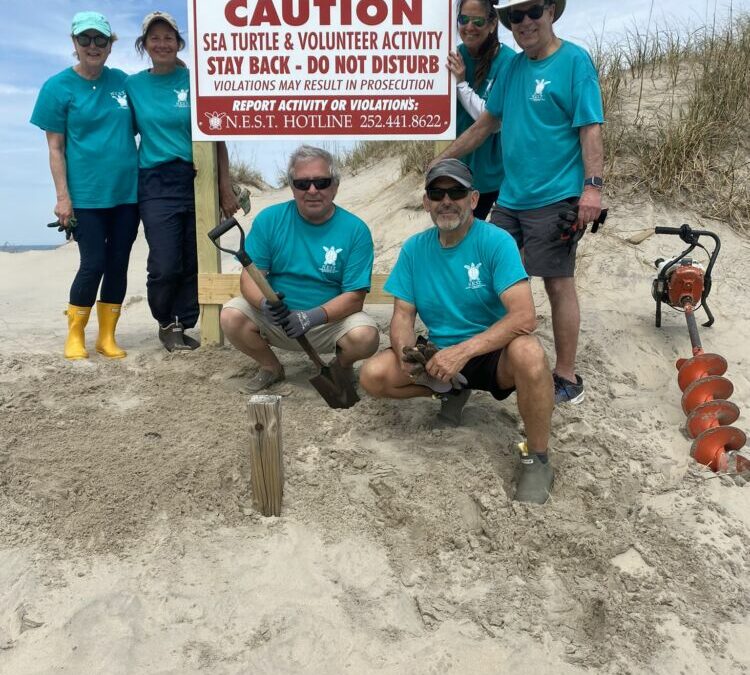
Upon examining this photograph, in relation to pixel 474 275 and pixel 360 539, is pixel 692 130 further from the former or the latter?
pixel 360 539

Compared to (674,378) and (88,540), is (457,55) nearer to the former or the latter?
Answer: (674,378)

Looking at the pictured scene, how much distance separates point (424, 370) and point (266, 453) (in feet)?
2.89

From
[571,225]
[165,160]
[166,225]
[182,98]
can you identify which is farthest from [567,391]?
[182,98]

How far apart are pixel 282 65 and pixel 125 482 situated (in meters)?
2.81

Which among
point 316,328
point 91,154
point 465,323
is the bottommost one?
point 316,328

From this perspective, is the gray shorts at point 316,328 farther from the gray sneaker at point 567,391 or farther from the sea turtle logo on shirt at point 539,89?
the sea turtle logo on shirt at point 539,89

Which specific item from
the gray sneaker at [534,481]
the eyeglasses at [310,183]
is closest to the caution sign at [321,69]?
the eyeglasses at [310,183]

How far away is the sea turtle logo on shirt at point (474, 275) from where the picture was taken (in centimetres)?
338

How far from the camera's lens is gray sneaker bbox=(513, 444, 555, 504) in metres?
3.16

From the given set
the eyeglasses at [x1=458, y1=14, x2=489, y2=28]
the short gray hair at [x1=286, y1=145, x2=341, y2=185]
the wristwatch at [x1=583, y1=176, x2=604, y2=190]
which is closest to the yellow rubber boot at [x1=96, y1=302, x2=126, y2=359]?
the short gray hair at [x1=286, y1=145, x2=341, y2=185]

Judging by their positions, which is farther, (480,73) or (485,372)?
(480,73)

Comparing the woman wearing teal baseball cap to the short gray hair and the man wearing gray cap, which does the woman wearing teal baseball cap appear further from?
the man wearing gray cap

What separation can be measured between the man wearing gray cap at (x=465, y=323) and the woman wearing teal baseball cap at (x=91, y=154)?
2231 millimetres

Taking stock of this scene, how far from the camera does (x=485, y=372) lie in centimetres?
341
